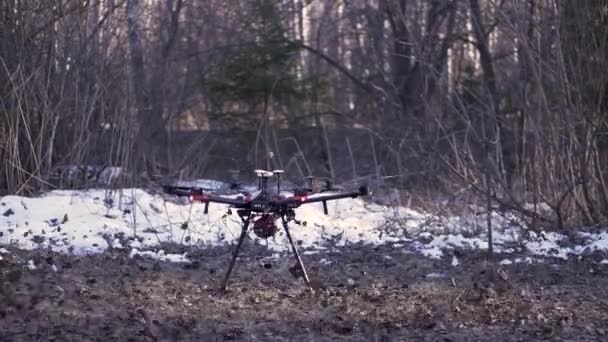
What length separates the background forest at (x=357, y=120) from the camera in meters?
12.0

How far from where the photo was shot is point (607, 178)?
12.2 m

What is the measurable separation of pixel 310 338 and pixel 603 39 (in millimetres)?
6204

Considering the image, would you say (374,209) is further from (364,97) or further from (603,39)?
(364,97)

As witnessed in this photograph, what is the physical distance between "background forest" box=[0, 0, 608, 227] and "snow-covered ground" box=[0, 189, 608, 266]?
25.1 inches

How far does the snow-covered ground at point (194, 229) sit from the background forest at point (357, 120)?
638 mm

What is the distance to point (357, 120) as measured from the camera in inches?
964

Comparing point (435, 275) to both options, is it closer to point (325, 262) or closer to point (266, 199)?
point (325, 262)

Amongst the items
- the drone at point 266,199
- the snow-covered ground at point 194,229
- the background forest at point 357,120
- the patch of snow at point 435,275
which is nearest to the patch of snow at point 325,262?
the snow-covered ground at point 194,229

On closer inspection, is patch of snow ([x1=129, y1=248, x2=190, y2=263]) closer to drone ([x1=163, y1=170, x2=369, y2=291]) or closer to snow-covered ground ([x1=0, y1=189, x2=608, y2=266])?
snow-covered ground ([x1=0, y1=189, x2=608, y2=266])

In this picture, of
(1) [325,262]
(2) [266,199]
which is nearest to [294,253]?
(2) [266,199]

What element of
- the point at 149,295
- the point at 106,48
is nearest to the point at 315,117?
the point at 106,48

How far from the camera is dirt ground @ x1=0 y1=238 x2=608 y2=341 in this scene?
712 centimetres

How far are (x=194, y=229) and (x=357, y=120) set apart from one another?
13.5 meters

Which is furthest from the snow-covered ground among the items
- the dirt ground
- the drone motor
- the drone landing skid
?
the drone motor
